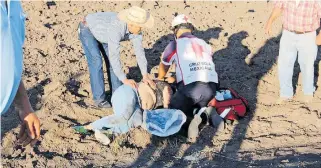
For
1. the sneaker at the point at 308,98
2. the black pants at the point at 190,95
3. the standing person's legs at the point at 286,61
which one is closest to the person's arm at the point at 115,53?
the black pants at the point at 190,95

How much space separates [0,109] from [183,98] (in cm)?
346

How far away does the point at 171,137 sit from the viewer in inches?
235

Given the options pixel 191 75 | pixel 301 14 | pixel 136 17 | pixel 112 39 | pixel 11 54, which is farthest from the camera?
pixel 301 14

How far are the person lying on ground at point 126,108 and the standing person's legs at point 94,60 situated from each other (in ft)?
2.14

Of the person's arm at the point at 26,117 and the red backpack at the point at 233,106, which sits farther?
the red backpack at the point at 233,106

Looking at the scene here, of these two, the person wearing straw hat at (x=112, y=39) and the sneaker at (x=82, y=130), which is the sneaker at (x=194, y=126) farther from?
the sneaker at (x=82, y=130)

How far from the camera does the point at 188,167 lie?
212 inches

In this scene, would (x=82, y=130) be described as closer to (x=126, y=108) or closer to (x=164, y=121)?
(x=126, y=108)

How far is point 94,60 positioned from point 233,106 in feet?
5.49

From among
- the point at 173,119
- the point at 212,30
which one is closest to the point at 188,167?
the point at 173,119

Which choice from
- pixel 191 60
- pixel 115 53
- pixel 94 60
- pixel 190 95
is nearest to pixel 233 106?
pixel 190 95

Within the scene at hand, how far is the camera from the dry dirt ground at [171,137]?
5.62 m

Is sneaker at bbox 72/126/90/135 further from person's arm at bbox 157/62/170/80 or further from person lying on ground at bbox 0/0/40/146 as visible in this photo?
person lying on ground at bbox 0/0/40/146

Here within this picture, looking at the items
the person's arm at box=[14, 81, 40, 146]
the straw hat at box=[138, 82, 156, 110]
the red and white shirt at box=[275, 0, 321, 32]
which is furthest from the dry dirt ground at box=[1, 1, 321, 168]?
the person's arm at box=[14, 81, 40, 146]
